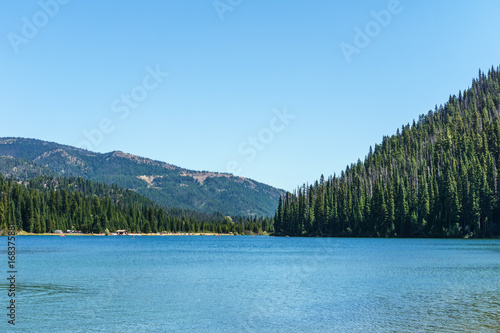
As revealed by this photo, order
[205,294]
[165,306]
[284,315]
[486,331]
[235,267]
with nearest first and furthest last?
1. [486,331]
2. [284,315]
3. [165,306]
4. [205,294]
5. [235,267]

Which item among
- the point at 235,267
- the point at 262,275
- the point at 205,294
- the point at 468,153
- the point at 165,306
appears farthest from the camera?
the point at 468,153

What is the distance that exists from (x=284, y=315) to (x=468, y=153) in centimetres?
18177

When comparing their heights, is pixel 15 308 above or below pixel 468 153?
below

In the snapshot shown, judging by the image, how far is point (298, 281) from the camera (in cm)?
5447

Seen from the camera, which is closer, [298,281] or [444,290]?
[444,290]

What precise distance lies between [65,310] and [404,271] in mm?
44057

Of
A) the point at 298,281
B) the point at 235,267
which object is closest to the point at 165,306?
the point at 298,281

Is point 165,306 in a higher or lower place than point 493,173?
lower

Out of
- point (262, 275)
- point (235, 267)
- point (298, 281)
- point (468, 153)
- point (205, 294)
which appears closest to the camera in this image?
point (205, 294)

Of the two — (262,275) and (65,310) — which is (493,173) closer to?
(262,275)

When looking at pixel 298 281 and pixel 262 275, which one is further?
pixel 262 275

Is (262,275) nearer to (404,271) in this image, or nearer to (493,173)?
(404,271)

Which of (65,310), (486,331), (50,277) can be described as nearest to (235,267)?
(50,277)

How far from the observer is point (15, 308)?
36.2 m
